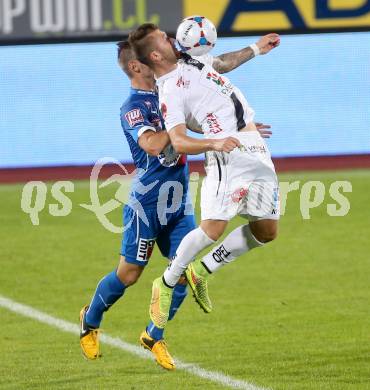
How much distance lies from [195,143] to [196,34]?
2.73 feet

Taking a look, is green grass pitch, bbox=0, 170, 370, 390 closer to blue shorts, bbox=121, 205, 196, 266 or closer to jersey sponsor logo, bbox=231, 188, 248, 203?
blue shorts, bbox=121, 205, 196, 266

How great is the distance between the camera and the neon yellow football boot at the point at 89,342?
8664 mm

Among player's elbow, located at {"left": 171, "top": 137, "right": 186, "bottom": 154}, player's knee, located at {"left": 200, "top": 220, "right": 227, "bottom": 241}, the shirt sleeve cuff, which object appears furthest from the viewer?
the shirt sleeve cuff

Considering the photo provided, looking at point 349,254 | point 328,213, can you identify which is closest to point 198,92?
point 349,254

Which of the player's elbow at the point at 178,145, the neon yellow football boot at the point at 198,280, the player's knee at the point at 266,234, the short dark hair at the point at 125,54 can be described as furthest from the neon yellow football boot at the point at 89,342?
the short dark hair at the point at 125,54

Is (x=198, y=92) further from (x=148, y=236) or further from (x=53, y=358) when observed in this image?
(x=53, y=358)

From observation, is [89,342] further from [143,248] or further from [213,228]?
[213,228]

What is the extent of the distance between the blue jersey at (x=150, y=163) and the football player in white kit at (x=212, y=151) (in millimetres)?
340

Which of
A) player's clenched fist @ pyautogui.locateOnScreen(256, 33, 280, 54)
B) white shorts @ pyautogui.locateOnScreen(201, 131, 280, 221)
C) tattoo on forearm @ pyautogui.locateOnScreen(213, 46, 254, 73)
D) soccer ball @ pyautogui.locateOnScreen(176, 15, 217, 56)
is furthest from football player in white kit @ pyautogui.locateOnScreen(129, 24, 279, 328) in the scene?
player's clenched fist @ pyautogui.locateOnScreen(256, 33, 280, 54)

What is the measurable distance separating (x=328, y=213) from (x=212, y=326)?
7253 mm

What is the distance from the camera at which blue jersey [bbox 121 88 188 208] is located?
27.6 feet

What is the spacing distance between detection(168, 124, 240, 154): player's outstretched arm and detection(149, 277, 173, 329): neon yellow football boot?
1047mm

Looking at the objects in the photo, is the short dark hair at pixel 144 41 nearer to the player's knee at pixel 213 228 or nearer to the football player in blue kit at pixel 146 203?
the football player in blue kit at pixel 146 203

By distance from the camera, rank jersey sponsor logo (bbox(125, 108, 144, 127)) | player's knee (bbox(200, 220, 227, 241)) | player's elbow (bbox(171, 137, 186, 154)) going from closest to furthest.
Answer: player's elbow (bbox(171, 137, 186, 154)) < player's knee (bbox(200, 220, 227, 241)) < jersey sponsor logo (bbox(125, 108, 144, 127))
